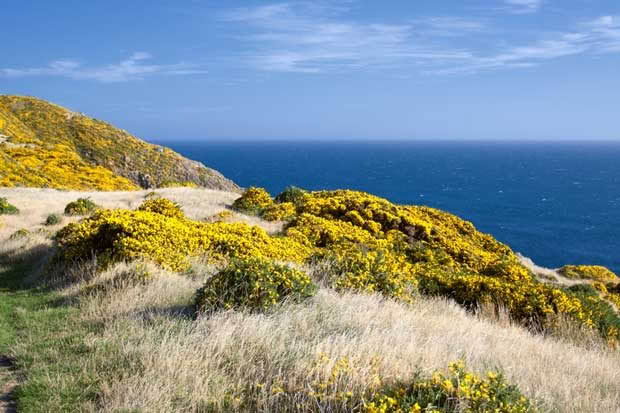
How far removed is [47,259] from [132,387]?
802cm

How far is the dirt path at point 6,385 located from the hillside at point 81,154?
33.9 m

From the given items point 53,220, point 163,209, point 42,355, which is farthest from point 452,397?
point 53,220

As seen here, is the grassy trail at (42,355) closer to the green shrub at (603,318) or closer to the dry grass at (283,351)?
the dry grass at (283,351)

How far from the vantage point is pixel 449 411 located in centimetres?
413

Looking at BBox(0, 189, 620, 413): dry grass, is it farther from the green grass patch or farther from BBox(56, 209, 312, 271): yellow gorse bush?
BBox(56, 209, 312, 271): yellow gorse bush

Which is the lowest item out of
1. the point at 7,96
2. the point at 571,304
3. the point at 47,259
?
the point at 571,304

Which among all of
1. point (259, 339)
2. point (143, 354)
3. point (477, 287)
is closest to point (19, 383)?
point (143, 354)

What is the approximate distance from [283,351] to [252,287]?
1918 mm

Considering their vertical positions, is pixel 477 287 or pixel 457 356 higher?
pixel 457 356

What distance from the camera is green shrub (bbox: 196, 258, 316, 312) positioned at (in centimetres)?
689

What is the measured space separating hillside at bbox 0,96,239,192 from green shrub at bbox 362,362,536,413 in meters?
37.4

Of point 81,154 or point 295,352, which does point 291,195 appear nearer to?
point 295,352

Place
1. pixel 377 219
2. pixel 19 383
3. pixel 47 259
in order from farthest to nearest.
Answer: pixel 377 219
pixel 47 259
pixel 19 383

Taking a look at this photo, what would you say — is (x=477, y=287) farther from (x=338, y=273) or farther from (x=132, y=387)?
(x=132, y=387)
